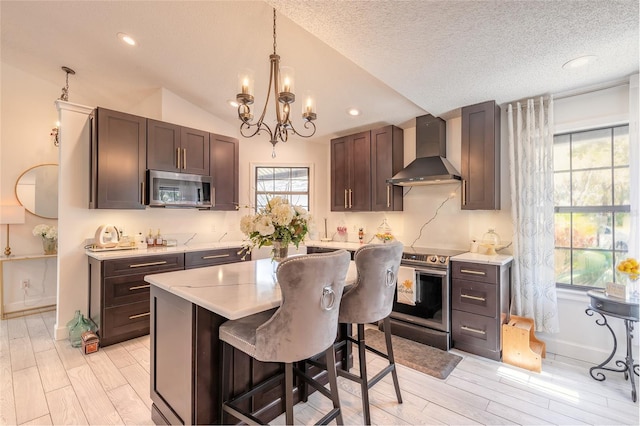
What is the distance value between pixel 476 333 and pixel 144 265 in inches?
140

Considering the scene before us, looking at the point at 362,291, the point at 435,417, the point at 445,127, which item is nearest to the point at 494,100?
the point at 445,127

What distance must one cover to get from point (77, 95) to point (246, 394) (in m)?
5.31

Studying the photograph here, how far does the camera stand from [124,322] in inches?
121

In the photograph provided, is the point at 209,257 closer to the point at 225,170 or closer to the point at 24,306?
the point at 225,170

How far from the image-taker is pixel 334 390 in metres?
1.66

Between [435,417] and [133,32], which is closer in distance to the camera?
[435,417]

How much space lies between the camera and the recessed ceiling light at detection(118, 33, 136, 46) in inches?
115

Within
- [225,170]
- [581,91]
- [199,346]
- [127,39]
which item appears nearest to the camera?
[199,346]

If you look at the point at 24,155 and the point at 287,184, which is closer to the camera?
the point at 24,155

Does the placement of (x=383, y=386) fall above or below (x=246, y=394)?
below

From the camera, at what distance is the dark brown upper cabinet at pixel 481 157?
307cm

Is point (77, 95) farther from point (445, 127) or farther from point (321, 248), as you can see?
point (445, 127)

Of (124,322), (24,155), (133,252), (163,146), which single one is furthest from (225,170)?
(24,155)

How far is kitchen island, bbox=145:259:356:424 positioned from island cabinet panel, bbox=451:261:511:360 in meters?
1.54
